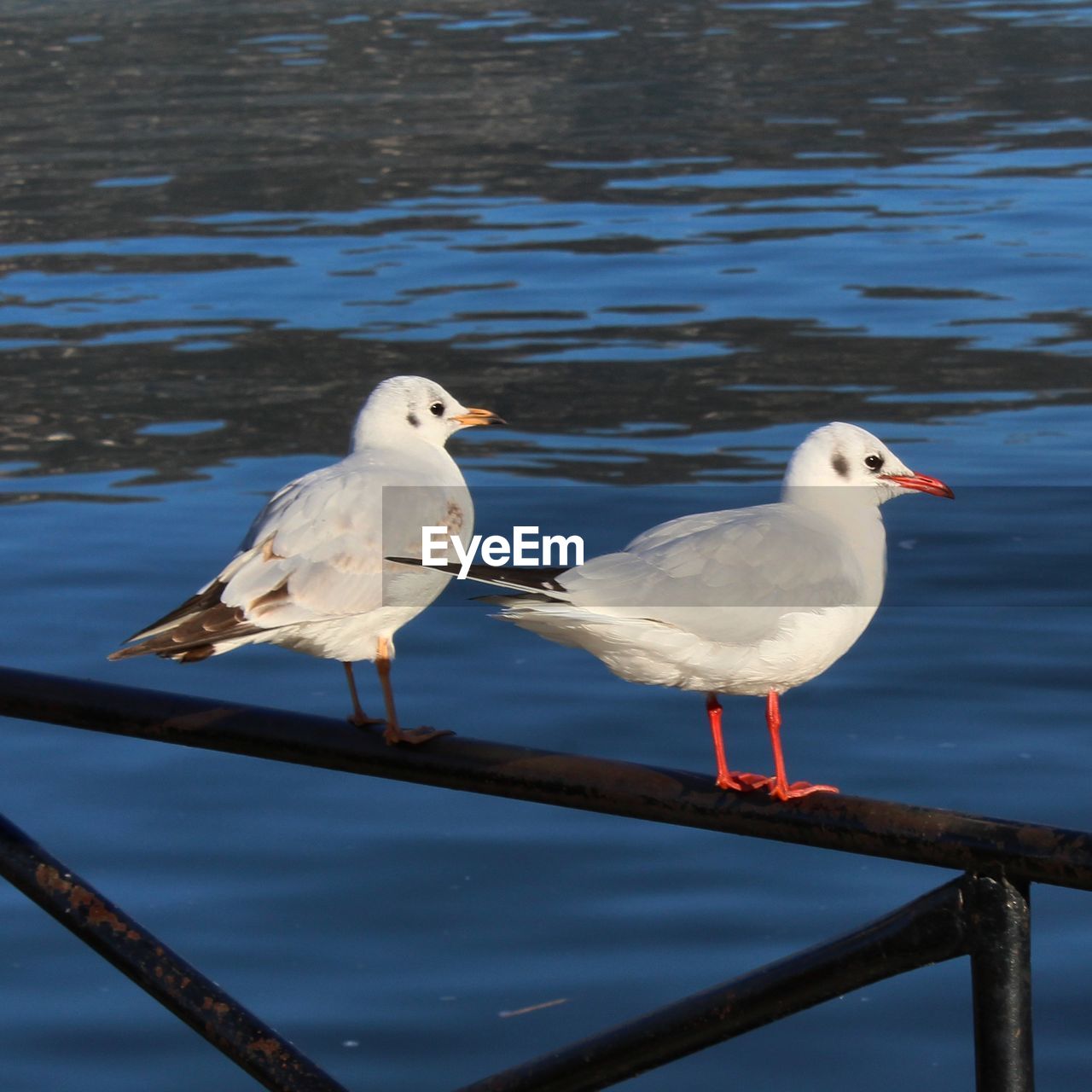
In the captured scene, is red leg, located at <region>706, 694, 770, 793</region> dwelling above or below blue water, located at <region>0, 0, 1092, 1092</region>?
above

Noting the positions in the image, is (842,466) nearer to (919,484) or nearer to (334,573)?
(919,484)

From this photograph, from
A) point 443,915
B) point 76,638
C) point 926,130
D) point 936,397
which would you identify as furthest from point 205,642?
point 926,130

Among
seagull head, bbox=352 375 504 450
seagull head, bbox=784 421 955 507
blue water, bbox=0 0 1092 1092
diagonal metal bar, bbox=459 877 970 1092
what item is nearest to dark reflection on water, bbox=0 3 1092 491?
blue water, bbox=0 0 1092 1092

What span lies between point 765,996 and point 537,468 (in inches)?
378

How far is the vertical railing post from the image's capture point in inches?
90.6

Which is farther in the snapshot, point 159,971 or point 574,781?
point 159,971

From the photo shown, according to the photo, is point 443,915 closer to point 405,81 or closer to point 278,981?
point 278,981

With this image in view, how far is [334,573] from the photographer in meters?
3.91

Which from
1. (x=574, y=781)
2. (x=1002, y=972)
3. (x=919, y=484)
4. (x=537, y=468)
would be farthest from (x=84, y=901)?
(x=537, y=468)

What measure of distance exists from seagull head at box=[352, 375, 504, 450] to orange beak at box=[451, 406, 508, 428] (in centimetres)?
7

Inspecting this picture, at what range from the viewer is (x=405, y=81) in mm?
29453

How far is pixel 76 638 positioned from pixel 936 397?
5.94m

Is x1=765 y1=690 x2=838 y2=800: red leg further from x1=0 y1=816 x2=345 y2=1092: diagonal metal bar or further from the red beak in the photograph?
x1=0 y1=816 x2=345 y2=1092: diagonal metal bar

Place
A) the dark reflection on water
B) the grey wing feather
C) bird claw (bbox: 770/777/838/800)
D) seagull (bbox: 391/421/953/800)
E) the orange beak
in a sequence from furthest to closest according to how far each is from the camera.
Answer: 1. the dark reflection on water
2. the orange beak
3. the grey wing feather
4. seagull (bbox: 391/421/953/800)
5. bird claw (bbox: 770/777/838/800)
